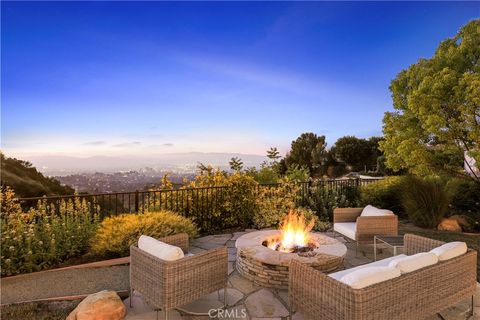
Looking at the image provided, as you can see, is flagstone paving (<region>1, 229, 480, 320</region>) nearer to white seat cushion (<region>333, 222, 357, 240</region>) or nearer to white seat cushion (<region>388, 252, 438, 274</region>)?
white seat cushion (<region>333, 222, 357, 240</region>)

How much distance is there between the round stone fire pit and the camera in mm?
3490

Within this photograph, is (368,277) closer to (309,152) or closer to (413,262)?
(413,262)

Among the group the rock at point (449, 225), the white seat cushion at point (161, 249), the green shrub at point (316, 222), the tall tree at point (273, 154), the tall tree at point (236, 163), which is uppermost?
the tall tree at point (273, 154)

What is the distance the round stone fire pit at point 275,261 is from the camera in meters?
3.49

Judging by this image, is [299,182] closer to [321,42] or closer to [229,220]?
→ [229,220]

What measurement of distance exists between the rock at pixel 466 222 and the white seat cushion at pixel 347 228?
3.53 meters

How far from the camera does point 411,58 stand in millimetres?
8305

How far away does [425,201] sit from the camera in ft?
22.8

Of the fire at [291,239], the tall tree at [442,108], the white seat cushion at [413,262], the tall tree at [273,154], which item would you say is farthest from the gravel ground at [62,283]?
the tall tree at [442,108]

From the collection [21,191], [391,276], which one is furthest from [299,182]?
[21,191]

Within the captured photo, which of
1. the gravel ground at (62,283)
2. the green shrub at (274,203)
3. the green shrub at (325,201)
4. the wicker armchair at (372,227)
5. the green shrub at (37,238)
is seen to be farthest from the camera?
the green shrub at (325,201)

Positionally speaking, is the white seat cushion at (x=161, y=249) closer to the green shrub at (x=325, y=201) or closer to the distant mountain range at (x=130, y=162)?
the distant mountain range at (x=130, y=162)

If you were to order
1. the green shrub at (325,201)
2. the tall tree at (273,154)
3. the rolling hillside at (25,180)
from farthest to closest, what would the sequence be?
the rolling hillside at (25,180), the tall tree at (273,154), the green shrub at (325,201)

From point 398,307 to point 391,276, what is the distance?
25 cm
